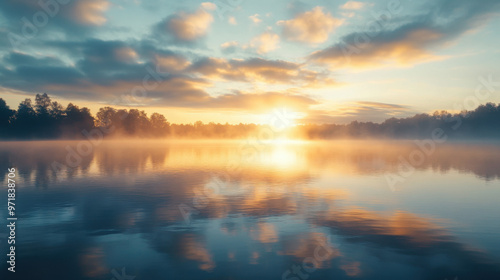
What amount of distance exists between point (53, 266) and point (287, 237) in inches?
472

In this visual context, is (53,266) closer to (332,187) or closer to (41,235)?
(41,235)

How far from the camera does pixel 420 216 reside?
2261cm

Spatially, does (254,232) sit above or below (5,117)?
below

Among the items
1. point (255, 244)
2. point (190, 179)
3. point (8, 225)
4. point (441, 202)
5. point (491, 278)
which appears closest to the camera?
point (491, 278)

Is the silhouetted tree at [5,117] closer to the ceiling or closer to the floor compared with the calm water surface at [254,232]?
closer to the ceiling

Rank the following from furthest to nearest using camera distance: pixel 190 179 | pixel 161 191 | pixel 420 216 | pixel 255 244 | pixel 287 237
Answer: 1. pixel 190 179
2. pixel 161 191
3. pixel 420 216
4. pixel 287 237
5. pixel 255 244

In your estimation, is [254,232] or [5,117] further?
[5,117]

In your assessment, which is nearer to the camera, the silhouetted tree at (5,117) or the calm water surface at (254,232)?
the calm water surface at (254,232)

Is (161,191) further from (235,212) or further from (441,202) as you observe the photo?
(441,202)

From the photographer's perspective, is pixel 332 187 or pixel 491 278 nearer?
pixel 491 278

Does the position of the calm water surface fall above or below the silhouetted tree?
below

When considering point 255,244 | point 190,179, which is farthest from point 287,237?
point 190,179

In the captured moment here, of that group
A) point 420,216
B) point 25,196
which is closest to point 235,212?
point 420,216

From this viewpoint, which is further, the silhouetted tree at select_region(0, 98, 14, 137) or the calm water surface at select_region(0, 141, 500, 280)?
the silhouetted tree at select_region(0, 98, 14, 137)
